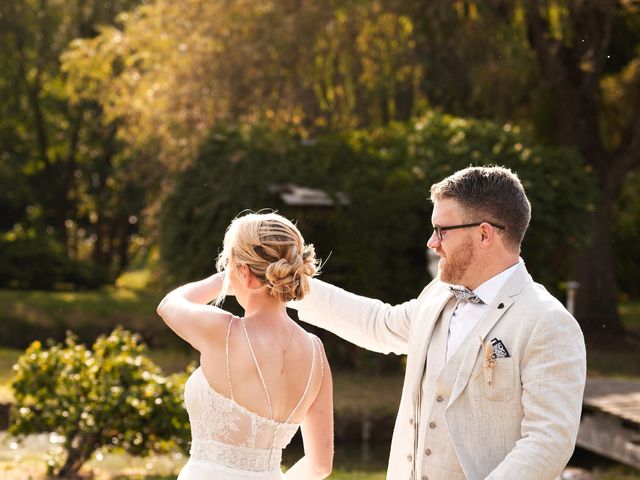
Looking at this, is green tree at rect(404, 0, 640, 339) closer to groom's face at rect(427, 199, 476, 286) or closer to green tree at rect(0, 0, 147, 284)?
green tree at rect(0, 0, 147, 284)

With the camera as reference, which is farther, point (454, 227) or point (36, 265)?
point (36, 265)

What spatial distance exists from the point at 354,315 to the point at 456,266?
0.67 meters

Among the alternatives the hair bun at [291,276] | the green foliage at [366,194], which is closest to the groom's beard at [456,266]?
the hair bun at [291,276]

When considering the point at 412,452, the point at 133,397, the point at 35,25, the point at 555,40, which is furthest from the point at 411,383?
the point at 35,25

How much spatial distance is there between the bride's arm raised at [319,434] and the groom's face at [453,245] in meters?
0.55

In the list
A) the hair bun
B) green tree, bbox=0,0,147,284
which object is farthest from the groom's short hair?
green tree, bbox=0,0,147,284

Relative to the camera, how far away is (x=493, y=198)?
3.12 m

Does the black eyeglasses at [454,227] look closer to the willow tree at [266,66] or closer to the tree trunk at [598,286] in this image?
the willow tree at [266,66]

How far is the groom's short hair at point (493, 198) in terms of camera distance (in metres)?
3.12

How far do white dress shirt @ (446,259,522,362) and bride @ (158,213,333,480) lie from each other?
1.58 feet

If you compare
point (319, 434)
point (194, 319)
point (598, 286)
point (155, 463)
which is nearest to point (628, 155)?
point (598, 286)

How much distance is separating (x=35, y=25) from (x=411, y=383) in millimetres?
25513

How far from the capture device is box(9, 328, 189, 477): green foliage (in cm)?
807

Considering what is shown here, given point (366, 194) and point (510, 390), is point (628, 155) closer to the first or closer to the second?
point (366, 194)
